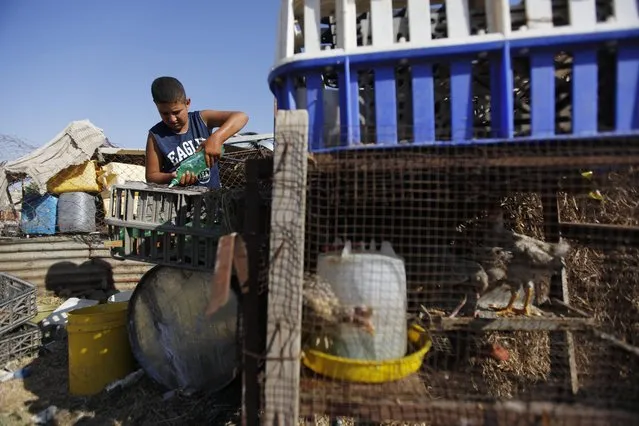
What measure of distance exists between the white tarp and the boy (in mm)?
5195

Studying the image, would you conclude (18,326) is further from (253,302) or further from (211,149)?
(253,302)

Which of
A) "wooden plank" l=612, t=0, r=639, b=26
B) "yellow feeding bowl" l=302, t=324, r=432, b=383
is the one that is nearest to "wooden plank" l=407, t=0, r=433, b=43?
"wooden plank" l=612, t=0, r=639, b=26

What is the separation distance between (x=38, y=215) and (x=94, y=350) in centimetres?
521

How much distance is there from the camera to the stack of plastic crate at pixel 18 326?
4594 millimetres

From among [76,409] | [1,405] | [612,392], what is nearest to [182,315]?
[76,409]

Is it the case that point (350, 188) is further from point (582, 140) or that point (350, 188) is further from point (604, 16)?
point (604, 16)

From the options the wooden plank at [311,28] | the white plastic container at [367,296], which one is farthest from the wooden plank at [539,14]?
the white plastic container at [367,296]

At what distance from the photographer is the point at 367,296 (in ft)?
7.22

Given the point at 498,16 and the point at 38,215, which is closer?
the point at 498,16

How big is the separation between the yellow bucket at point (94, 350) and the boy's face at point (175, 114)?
6.58ft

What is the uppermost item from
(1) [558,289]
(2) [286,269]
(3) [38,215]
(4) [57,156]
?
(4) [57,156]

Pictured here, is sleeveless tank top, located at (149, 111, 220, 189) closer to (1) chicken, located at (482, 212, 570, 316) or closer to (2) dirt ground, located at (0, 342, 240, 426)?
(2) dirt ground, located at (0, 342, 240, 426)

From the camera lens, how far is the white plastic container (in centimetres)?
220

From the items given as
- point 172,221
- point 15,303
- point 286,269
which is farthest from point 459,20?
point 15,303
